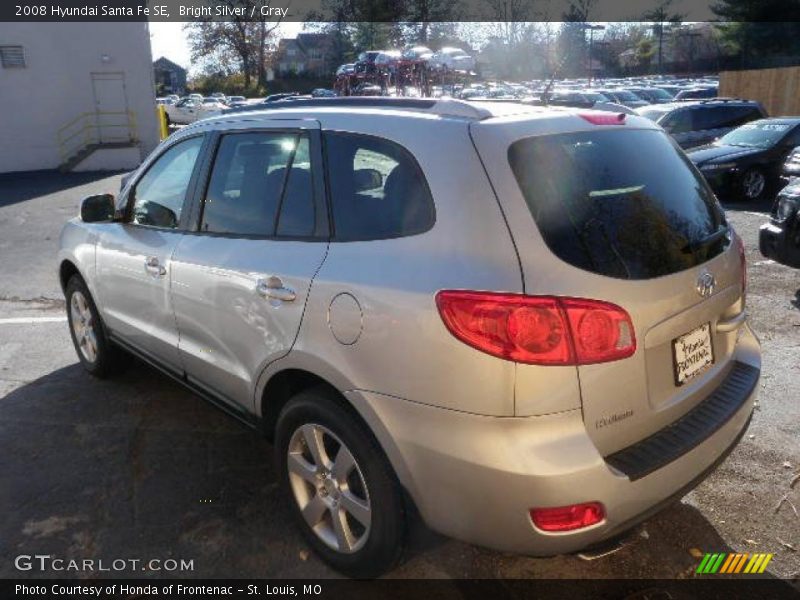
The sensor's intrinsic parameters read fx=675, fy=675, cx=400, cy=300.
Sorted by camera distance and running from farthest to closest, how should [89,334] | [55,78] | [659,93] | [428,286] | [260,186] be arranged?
[659,93] → [55,78] → [89,334] → [260,186] → [428,286]

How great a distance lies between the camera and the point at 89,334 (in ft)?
15.2

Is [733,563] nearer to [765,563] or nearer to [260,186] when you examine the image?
[765,563]

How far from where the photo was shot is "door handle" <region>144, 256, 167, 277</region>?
344cm

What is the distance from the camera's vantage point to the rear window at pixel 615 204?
2160 mm

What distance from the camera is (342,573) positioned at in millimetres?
2668

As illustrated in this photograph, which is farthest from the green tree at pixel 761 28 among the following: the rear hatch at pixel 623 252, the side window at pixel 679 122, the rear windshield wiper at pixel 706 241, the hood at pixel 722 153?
the rear hatch at pixel 623 252

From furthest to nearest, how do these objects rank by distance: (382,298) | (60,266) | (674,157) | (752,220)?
(752,220) → (60,266) → (674,157) → (382,298)

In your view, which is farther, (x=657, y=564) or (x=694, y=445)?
(x=657, y=564)

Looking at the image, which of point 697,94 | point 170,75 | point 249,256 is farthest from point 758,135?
point 170,75

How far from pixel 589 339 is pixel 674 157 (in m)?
1.12

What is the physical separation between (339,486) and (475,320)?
0.95 m

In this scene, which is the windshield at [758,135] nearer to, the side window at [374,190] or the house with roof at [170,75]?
the side window at [374,190]

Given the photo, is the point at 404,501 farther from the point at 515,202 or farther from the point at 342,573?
the point at 515,202

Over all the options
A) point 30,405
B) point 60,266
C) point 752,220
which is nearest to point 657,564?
point 30,405
